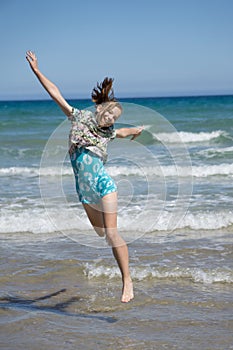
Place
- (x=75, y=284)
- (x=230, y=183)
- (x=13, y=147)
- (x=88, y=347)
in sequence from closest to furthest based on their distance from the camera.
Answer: (x=88, y=347) → (x=75, y=284) → (x=230, y=183) → (x=13, y=147)

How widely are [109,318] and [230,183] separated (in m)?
8.55

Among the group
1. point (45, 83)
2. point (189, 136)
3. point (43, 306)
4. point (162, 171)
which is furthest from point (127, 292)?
point (189, 136)

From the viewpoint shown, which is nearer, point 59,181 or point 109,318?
point 109,318

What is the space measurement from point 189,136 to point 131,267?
20.3 m

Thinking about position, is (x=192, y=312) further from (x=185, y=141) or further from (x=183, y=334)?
(x=185, y=141)

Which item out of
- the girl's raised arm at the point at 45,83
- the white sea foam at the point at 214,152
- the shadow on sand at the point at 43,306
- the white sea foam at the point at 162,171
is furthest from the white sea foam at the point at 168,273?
the white sea foam at the point at 214,152

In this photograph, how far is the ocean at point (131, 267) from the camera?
16.3 feet

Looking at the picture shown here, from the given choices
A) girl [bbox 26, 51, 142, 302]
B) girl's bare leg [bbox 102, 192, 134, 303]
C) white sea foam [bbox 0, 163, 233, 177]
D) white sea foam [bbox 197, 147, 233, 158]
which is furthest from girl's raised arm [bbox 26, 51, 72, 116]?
white sea foam [bbox 197, 147, 233, 158]

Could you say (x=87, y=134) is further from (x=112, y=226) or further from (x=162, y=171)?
(x=162, y=171)

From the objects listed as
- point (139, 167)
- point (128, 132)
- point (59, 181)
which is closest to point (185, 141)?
point (139, 167)

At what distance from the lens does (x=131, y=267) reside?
693cm

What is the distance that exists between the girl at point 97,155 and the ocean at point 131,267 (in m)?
0.54

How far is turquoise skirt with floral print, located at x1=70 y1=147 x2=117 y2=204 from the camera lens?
5.00 metres

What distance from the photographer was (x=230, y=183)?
13.3m
